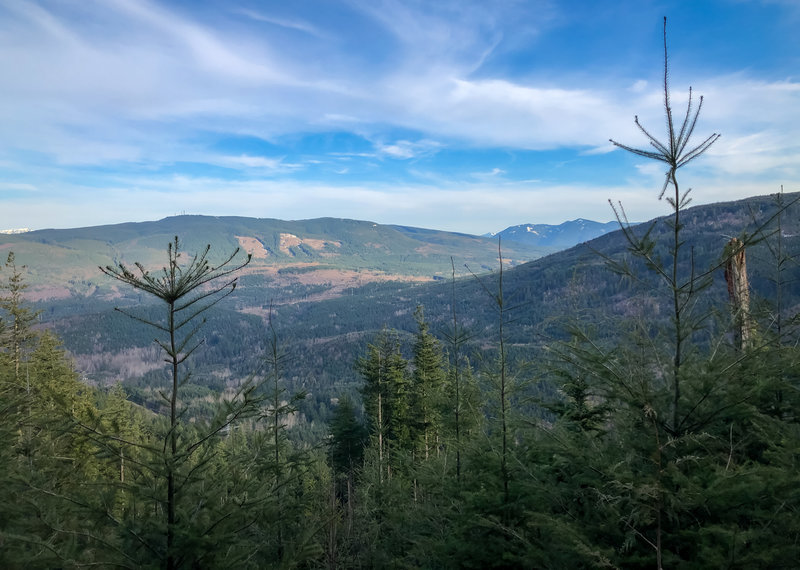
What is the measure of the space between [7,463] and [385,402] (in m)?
20.5

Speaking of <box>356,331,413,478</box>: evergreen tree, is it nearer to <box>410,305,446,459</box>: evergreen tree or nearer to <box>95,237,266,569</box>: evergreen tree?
<box>410,305,446,459</box>: evergreen tree

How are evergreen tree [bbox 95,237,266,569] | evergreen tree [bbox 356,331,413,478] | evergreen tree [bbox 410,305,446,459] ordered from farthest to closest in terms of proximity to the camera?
evergreen tree [bbox 356,331,413,478] < evergreen tree [bbox 410,305,446,459] < evergreen tree [bbox 95,237,266,569]

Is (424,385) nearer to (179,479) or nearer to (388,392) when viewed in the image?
(388,392)

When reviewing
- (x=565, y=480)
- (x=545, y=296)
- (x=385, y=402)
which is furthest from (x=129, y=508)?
(x=545, y=296)

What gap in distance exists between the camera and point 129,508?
5.16 metres

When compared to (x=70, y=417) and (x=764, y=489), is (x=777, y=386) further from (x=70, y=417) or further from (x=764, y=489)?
(x=70, y=417)

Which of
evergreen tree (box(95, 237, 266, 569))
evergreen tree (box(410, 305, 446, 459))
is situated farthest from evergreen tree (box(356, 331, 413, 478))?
evergreen tree (box(95, 237, 266, 569))

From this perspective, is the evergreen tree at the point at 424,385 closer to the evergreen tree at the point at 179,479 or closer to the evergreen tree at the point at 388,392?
the evergreen tree at the point at 388,392

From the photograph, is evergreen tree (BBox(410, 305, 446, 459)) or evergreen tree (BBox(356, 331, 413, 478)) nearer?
evergreen tree (BBox(410, 305, 446, 459))

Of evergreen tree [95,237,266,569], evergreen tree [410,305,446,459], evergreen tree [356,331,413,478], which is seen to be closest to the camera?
evergreen tree [95,237,266,569]

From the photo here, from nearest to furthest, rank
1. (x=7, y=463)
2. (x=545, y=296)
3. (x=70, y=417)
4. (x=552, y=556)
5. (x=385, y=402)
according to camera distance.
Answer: (x=70, y=417)
(x=552, y=556)
(x=7, y=463)
(x=385, y=402)
(x=545, y=296)

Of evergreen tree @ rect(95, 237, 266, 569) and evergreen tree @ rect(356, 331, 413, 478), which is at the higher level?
evergreen tree @ rect(95, 237, 266, 569)

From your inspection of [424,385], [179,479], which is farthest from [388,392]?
[179,479]

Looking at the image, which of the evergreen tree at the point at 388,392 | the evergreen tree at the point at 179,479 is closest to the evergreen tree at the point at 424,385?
the evergreen tree at the point at 388,392
